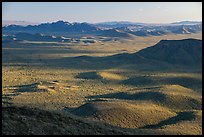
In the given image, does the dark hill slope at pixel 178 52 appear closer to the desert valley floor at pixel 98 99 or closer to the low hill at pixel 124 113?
the desert valley floor at pixel 98 99

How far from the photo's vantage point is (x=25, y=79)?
4906 centimetres

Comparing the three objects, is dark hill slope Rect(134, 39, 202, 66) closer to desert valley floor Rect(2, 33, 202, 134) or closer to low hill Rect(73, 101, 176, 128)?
desert valley floor Rect(2, 33, 202, 134)

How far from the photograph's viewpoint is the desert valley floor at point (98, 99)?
15.1 meters

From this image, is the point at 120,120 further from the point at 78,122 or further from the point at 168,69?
the point at 168,69

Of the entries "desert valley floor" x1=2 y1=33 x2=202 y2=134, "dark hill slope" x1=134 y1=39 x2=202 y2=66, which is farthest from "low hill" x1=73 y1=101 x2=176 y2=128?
"dark hill slope" x1=134 y1=39 x2=202 y2=66

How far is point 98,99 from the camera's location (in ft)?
106

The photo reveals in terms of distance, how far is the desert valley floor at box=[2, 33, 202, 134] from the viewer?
15070 mm

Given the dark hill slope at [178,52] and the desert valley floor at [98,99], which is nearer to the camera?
the desert valley floor at [98,99]

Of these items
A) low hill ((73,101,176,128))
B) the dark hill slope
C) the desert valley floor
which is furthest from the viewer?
the dark hill slope

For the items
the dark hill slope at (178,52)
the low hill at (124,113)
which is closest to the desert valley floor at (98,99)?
the low hill at (124,113)

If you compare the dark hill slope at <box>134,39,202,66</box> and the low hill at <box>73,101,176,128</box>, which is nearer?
the low hill at <box>73,101,176,128</box>

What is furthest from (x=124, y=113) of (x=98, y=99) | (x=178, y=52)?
(x=178, y=52)

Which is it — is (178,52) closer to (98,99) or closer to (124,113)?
(98,99)

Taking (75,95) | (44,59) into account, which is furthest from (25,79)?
(44,59)
